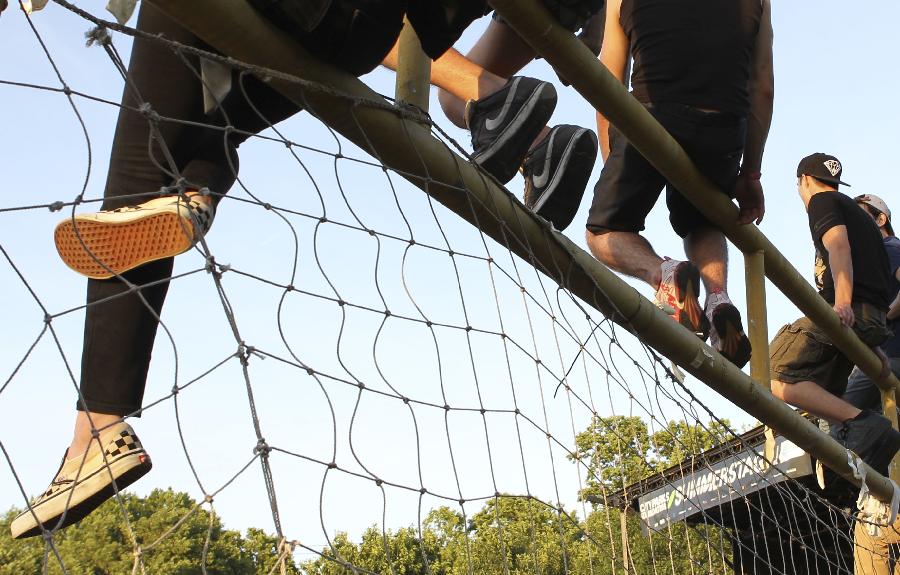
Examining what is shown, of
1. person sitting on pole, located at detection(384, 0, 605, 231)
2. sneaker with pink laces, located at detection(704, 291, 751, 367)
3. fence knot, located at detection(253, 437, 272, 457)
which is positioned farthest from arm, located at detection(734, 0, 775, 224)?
fence knot, located at detection(253, 437, 272, 457)

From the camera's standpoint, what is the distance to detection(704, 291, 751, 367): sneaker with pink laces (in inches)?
101

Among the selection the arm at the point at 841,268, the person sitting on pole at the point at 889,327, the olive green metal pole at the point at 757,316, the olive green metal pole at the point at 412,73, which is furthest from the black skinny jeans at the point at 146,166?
the person sitting on pole at the point at 889,327

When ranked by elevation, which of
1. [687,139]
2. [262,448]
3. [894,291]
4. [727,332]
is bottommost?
[262,448]

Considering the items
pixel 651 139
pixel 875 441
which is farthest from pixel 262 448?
pixel 875 441

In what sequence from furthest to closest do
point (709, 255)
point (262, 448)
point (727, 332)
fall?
point (709, 255) → point (727, 332) → point (262, 448)

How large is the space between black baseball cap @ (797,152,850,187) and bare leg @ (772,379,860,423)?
0.84 metres

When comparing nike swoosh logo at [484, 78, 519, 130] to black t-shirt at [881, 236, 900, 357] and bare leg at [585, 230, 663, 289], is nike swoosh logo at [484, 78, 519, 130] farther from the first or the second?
black t-shirt at [881, 236, 900, 357]

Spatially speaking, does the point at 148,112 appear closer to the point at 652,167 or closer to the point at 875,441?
the point at 652,167

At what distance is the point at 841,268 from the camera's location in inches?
146

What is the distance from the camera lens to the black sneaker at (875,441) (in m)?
3.48

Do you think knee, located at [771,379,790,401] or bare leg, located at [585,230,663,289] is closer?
bare leg, located at [585,230,663,289]

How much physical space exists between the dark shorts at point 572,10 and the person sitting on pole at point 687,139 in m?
0.68

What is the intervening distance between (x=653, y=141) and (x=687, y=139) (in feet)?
0.65

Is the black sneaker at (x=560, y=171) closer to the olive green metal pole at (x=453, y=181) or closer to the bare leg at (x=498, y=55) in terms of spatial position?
the olive green metal pole at (x=453, y=181)
